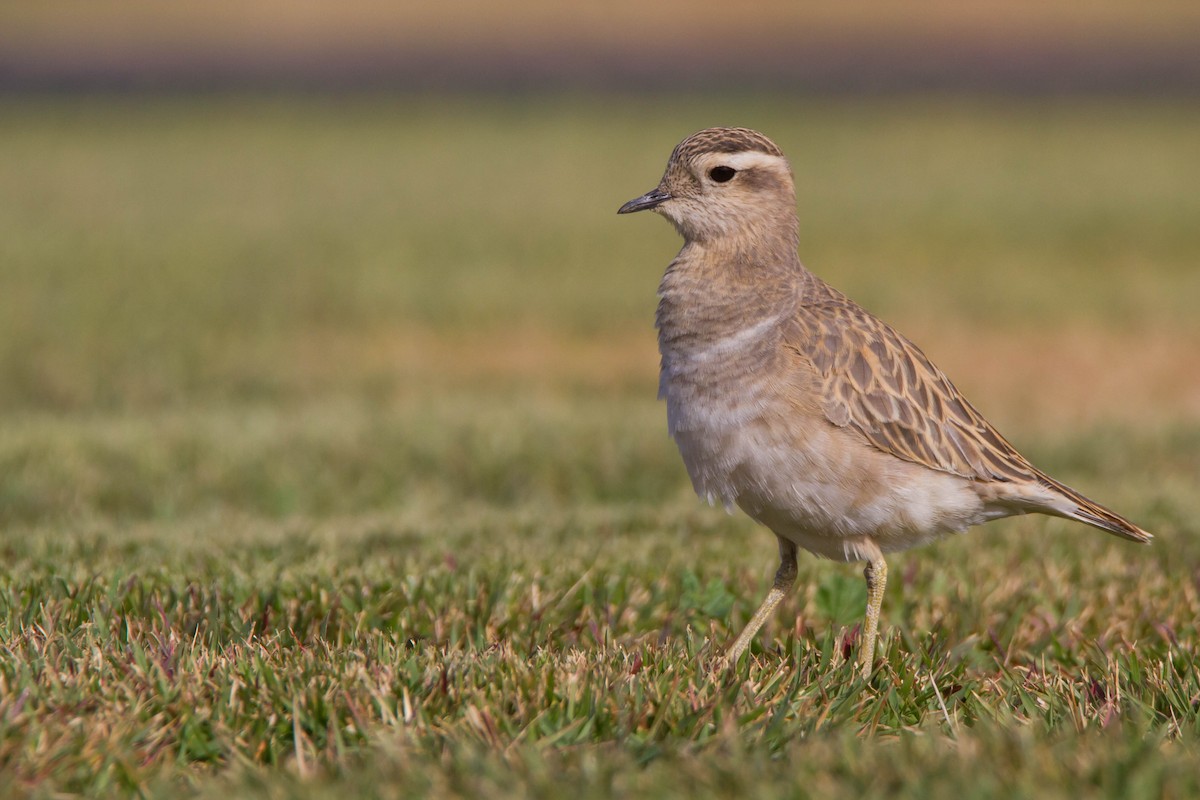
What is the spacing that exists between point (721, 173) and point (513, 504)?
11.0ft

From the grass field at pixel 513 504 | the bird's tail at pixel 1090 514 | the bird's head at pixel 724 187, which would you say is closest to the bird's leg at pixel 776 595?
the grass field at pixel 513 504

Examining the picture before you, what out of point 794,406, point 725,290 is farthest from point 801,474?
point 725,290

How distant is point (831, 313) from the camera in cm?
539

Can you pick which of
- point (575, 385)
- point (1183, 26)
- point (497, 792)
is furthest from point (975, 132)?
point (497, 792)

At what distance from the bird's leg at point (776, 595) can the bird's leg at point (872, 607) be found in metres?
0.29

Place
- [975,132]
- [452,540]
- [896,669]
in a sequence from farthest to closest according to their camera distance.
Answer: [975,132], [452,540], [896,669]

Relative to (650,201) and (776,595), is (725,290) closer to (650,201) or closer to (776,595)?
(650,201)

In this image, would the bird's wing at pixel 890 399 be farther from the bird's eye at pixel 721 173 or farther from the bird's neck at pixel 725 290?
the bird's eye at pixel 721 173

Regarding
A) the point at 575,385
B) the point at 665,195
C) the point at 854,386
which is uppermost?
the point at 665,195

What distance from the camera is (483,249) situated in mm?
15547

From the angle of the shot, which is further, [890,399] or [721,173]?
[721,173]

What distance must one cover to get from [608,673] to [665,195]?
1.97 m

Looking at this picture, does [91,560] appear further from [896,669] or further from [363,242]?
[363,242]

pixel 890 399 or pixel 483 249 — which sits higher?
pixel 890 399
